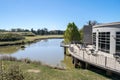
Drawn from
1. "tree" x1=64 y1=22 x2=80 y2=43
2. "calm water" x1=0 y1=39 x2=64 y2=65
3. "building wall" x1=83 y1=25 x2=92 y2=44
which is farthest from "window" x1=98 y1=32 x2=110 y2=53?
"tree" x1=64 y1=22 x2=80 y2=43

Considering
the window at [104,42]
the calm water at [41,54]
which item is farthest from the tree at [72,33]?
the window at [104,42]

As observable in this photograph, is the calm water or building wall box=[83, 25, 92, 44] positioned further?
building wall box=[83, 25, 92, 44]

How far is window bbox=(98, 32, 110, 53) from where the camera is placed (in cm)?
2020

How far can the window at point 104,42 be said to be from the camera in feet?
66.3

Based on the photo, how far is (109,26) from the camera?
19.9 m

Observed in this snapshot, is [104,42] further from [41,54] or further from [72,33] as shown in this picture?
[72,33]

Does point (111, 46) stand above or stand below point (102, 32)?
below

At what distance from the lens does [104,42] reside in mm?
21125

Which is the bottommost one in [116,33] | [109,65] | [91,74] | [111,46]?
[91,74]

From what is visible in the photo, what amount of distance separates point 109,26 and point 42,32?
465ft

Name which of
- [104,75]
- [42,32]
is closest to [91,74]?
[104,75]

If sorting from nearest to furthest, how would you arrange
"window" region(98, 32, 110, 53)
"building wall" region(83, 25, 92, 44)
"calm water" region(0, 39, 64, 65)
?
"window" region(98, 32, 110, 53), "calm water" region(0, 39, 64, 65), "building wall" region(83, 25, 92, 44)

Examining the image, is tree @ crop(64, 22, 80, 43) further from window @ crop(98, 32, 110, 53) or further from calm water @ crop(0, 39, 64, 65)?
window @ crop(98, 32, 110, 53)

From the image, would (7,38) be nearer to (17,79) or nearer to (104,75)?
(104,75)
